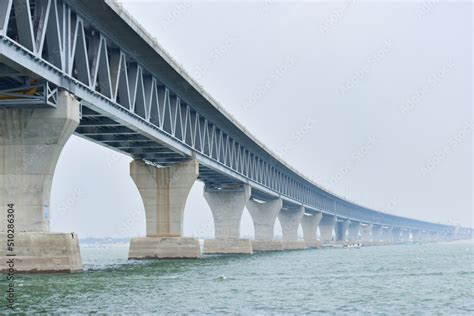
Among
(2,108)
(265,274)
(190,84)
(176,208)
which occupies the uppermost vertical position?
(190,84)

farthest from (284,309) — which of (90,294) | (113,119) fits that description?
(113,119)

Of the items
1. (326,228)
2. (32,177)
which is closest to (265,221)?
(326,228)

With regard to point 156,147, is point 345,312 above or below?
below

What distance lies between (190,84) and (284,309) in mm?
31306

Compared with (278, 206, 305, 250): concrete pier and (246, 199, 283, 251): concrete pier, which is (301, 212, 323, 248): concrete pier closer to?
(278, 206, 305, 250): concrete pier

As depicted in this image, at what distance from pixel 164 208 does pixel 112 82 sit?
24.6m

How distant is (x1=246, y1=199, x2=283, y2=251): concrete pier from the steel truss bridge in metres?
35.8

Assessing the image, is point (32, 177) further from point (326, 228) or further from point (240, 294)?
point (326, 228)

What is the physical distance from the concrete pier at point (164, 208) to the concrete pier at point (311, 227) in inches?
3802

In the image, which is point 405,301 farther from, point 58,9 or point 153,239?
point 153,239

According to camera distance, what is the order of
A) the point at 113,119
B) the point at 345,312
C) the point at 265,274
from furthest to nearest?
1. the point at 265,274
2. the point at 113,119
3. the point at 345,312

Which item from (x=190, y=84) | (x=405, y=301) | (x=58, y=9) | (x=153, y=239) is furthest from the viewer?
(x=153, y=239)

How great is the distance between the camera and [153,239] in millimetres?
65938

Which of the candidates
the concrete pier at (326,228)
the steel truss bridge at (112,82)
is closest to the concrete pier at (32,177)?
the steel truss bridge at (112,82)
